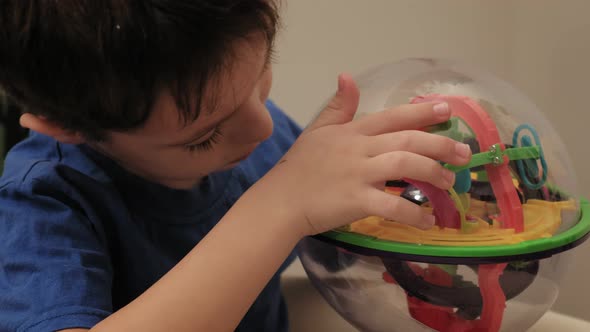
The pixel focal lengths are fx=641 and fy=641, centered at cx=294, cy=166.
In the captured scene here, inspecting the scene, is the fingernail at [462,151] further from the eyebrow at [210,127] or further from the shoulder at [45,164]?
the shoulder at [45,164]

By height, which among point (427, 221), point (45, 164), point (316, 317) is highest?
point (427, 221)

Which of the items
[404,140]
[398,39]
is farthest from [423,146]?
[398,39]

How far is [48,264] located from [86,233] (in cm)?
4

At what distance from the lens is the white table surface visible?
54 cm

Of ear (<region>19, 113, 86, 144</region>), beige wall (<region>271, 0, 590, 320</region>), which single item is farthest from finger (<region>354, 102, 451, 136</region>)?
beige wall (<region>271, 0, 590, 320</region>)

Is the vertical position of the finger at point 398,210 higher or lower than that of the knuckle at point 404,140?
lower

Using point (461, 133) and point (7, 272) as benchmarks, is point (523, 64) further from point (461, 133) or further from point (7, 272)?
point (7, 272)

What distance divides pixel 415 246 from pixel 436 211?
0.13 ft

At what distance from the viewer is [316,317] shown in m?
0.63

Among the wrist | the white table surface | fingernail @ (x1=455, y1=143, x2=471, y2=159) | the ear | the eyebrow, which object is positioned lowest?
the white table surface

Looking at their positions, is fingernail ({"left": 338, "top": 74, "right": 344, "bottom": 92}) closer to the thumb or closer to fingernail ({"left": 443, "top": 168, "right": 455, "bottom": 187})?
the thumb

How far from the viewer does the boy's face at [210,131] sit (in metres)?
0.42

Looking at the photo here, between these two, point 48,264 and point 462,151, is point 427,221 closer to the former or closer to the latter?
point 462,151

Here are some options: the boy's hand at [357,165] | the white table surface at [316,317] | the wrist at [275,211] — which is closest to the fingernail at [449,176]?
the boy's hand at [357,165]
